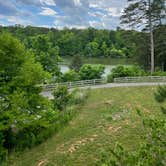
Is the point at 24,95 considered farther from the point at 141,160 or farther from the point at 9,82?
the point at 141,160

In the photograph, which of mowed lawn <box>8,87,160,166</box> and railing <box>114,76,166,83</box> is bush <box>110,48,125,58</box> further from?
mowed lawn <box>8,87,160,166</box>

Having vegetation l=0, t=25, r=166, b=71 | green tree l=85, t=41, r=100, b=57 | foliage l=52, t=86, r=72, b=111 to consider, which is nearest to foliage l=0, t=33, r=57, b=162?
foliage l=52, t=86, r=72, b=111

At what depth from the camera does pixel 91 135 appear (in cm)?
1542

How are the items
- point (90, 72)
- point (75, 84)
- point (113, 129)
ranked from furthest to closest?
point (90, 72) < point (75, 84) < point (113, 129)

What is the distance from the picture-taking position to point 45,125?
16281 mm

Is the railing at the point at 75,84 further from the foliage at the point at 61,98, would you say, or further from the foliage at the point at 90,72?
the foliage at the point at 61,98

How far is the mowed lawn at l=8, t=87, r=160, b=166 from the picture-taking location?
43.4 ft

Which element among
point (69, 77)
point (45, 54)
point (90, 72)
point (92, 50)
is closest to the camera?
point (69, 77)

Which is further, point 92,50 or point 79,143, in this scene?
point 92,50

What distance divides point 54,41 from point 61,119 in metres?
92.8

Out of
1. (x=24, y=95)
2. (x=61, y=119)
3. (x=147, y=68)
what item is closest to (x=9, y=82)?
(x=24, y=95)

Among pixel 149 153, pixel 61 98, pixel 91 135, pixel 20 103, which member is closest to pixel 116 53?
pixel 61 98

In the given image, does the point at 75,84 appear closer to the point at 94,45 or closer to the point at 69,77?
the point at 69,77

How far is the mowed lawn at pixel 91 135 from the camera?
43.4ft
